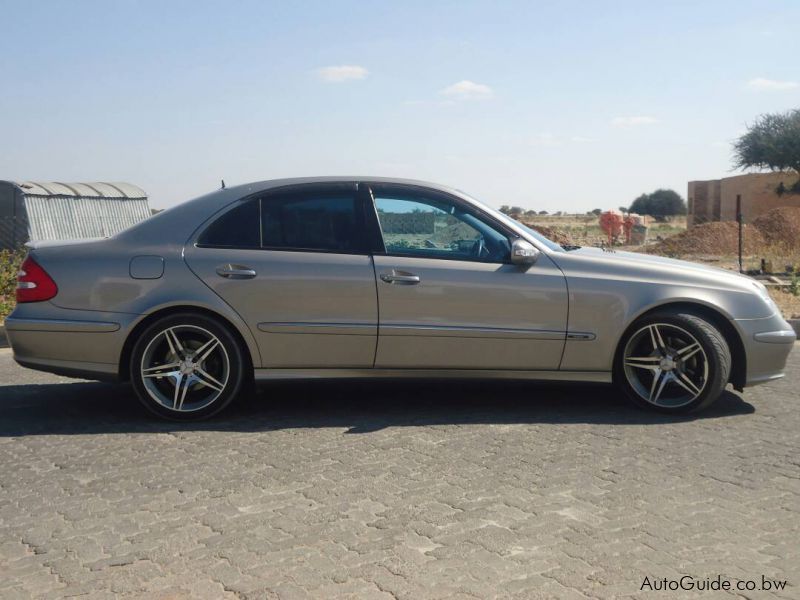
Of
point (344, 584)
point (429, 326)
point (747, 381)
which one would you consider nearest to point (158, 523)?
point (344, 584)

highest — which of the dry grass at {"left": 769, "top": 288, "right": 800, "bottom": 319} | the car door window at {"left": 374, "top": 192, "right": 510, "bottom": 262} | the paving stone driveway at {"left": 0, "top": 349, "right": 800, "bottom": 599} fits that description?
the car door window at {"left": 374, "top": 192, "right": 510, "bottom": 262}

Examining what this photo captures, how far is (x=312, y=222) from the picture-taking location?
6.55m

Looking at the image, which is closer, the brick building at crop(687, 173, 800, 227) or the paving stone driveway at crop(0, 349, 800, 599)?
the paving stone driveway at crop(0, 349, 800, 599)

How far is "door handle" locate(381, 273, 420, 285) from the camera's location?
635 cm

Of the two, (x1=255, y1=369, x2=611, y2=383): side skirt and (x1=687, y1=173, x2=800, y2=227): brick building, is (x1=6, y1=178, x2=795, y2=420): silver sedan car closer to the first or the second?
(x1=255, y1=369, x2=611, y2=383): side skirt

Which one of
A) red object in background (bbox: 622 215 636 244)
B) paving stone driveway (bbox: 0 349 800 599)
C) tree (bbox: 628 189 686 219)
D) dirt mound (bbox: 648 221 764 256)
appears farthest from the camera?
tree (bbox: 628 189 686 219)

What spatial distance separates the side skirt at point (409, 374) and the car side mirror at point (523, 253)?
73 centimetres

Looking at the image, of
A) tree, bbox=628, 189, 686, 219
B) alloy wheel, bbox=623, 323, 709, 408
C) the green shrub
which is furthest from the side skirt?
tree, bbox=628, 189, 686, 219

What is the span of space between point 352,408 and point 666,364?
2142mm

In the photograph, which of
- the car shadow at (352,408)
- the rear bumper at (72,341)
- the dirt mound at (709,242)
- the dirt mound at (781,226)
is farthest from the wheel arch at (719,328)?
the dirt mound at (781,226)

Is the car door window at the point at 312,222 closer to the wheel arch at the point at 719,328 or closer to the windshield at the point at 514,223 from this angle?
the windshield at the point at 514,223

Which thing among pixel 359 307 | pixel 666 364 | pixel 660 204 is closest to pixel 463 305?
pixel 359 307

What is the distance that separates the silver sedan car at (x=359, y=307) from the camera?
634 centimetres

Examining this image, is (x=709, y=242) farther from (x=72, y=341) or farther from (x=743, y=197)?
(x=72, y=341)
